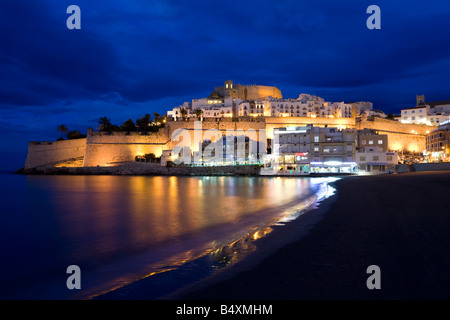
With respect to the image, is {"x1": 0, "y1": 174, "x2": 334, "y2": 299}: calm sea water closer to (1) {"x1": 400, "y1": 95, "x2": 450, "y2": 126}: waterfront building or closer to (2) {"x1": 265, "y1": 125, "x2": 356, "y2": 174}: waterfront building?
(2) {"x1": 265, "y1": 125, "x2": 356, "y2": 174}: waterfront building

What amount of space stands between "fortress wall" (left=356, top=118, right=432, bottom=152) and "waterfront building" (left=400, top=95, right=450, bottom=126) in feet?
14.1

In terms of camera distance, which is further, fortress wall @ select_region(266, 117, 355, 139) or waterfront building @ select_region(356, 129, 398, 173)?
fortress wall @ select_region(266, 117, 355, 139)

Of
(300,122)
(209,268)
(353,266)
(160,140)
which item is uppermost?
(300,122)

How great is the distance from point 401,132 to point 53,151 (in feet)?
210

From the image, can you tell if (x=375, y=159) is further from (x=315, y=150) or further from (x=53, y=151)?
(x=53, y=151)

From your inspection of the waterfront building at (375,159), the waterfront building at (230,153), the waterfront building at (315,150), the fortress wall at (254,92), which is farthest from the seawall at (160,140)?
the fortress wall at (254,92)

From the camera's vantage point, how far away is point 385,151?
129 feet

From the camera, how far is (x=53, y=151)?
54.6 meters

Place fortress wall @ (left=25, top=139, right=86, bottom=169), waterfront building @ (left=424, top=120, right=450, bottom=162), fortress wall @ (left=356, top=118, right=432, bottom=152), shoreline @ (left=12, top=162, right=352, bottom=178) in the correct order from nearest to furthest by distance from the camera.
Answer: waterfront building @ (left=424, top=120, right=450, bottom=162), shoreline @ (left=12, top=162, right=352, bottom=178), fortress wall @ (left=25, top=139, right=86, bottom=169), fortress wall @ (left=356, top=118, right=432, bottom=152)

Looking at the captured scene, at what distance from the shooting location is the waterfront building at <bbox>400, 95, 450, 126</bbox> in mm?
62153

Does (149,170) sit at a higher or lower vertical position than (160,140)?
lower

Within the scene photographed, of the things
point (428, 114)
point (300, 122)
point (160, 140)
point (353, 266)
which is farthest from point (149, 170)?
point (428, 114)

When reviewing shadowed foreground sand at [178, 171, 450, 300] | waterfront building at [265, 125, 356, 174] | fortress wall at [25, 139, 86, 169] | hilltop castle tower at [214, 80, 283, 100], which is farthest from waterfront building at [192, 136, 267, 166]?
shadowed foreground sand at [178, 171, 450, 300]
